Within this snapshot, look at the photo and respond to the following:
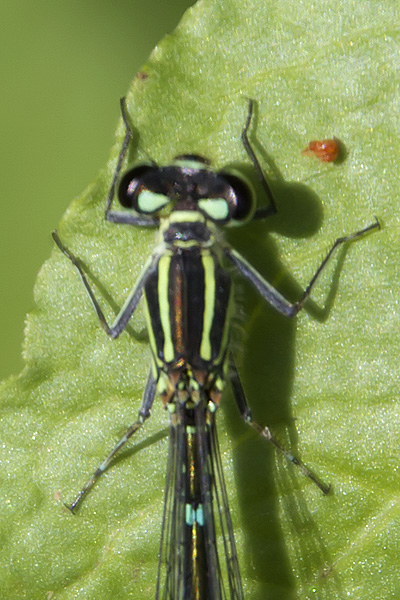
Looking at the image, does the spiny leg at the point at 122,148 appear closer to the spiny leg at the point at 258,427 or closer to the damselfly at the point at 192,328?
the damselfly at the point at 192,328

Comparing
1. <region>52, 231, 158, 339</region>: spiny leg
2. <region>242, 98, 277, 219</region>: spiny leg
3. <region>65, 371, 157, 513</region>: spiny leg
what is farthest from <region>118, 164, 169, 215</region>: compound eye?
<region>65, 371, 157, 513</region>: spiny leg

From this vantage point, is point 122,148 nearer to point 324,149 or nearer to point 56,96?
point 324,149

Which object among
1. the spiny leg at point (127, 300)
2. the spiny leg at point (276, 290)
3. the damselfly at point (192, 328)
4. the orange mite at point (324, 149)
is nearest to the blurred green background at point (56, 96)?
the spiny leg at point (127, 300)

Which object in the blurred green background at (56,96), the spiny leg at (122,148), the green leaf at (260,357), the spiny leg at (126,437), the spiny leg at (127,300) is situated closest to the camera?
the green leaf at (260,357)

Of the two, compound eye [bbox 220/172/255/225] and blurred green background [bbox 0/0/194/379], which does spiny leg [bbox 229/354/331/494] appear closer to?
compound eye [bbox 220/172/255/225]

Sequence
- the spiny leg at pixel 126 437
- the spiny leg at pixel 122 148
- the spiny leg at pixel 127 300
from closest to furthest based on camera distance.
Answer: the spiny leg at pixel 122 148, the spiny leg at pixel 127 300, the spiny leg at pixel 126 437

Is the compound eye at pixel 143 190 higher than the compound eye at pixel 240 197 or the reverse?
higher

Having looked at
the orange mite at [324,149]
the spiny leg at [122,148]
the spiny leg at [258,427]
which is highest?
the spiny leg at [122,148]

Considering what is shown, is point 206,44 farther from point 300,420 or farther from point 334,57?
point 300,420
